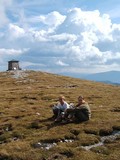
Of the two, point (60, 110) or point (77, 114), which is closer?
point (77, 114)

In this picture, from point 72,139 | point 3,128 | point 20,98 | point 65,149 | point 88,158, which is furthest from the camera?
point 20,98

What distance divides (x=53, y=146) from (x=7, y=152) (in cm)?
346

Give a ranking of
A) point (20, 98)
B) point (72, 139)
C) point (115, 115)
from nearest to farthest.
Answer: point (72, 139)
point (115, 115)
point (20, 98)

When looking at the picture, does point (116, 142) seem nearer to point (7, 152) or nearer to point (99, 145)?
point (99, 145)

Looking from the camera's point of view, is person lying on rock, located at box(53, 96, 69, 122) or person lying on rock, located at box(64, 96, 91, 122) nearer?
person lying on rock, located at box(64, 96, 91, 122)

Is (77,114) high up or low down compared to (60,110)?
down

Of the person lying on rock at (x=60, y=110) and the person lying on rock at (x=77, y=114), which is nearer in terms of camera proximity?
the person lying on rock at (x=77, y=114)

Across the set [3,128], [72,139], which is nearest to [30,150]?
[72,139]

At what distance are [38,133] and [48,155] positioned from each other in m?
6.33

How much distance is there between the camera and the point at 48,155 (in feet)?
85.0

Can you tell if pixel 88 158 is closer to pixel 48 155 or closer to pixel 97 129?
pixel 48 155

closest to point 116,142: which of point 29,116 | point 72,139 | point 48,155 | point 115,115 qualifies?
point 72,139

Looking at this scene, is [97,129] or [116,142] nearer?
[116,142]

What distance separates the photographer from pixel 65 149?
26766 millimetres
